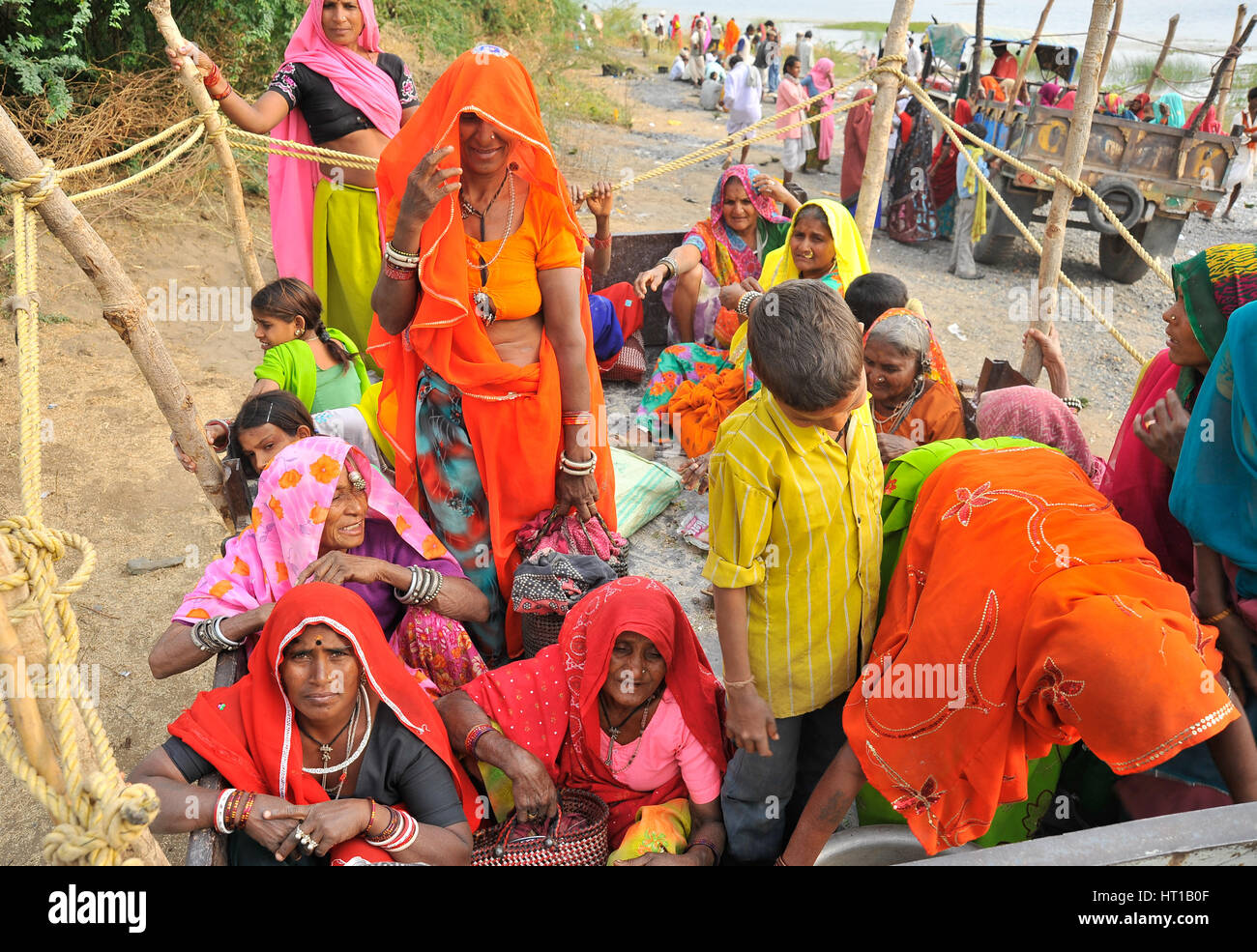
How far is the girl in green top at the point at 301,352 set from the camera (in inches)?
137

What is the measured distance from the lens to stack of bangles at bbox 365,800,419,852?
2062mm

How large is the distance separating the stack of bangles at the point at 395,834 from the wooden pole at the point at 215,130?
2943 mm

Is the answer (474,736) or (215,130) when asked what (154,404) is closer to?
(215,130)

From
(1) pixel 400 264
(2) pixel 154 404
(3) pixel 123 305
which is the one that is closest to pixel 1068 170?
(1) pixel 400 264

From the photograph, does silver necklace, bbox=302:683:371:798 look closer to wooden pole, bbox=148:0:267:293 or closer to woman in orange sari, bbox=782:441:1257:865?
woman in orange sari, bbox=782:441:1257:865

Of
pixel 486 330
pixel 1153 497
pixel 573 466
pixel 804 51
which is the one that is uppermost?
pixel 804 51

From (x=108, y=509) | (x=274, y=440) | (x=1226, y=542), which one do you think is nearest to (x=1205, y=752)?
(x=1226, y=542)

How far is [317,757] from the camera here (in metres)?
2.19

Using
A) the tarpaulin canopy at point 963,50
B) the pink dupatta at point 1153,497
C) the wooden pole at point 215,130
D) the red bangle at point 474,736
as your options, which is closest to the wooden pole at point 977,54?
the tarpaulin canopy at point 963,50

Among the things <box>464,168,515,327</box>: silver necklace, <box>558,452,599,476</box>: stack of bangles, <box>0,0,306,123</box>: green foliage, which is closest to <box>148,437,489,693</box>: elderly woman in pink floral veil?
<box>558,452,599,476</box>: stack of bangles

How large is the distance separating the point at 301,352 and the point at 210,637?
58.2 inches

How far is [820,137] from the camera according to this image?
13.0 metres

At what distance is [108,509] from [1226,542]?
5004 millimetres

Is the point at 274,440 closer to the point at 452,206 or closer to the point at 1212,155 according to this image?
the point at 452,206
